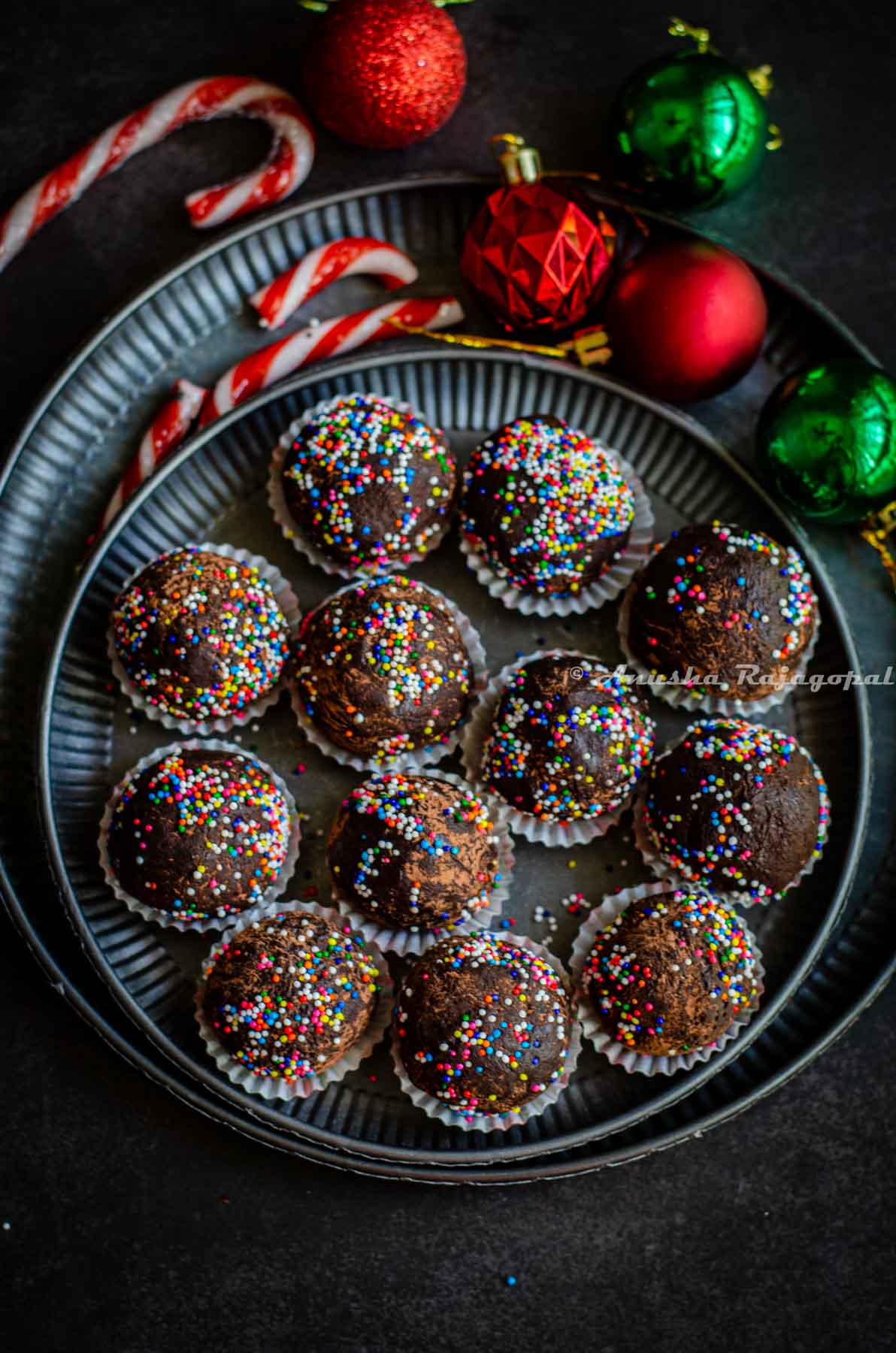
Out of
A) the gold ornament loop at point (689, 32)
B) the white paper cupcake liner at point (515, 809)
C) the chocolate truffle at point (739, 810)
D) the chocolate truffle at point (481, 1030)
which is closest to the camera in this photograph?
the chocolate truffle at point (481, 1030)

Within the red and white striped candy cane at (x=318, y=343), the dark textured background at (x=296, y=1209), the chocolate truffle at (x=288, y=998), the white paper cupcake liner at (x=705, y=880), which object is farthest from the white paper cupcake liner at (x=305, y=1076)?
the red and white striped candy cane at (x=318, y=343)

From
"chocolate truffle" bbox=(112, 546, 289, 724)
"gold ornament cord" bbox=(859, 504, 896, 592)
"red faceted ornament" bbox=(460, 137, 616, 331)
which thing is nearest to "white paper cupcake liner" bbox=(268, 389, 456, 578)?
"chocolate truffle" bbox=(112, 546, 289, 724)

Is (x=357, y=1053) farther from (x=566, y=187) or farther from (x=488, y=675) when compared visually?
(x=566, y=187)

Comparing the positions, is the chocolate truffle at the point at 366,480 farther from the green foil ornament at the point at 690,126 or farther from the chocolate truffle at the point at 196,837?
the green foil ornament at the point at 690,126

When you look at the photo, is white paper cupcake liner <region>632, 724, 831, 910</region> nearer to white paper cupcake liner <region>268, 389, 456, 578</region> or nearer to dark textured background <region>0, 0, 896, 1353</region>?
dark textured background <region>0, 0, 896, 1353</region>

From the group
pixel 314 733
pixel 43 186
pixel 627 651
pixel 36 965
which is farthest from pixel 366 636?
pixel 43 186

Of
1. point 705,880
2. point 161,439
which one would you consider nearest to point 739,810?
point 705,880

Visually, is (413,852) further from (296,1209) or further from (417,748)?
(296,1209)
